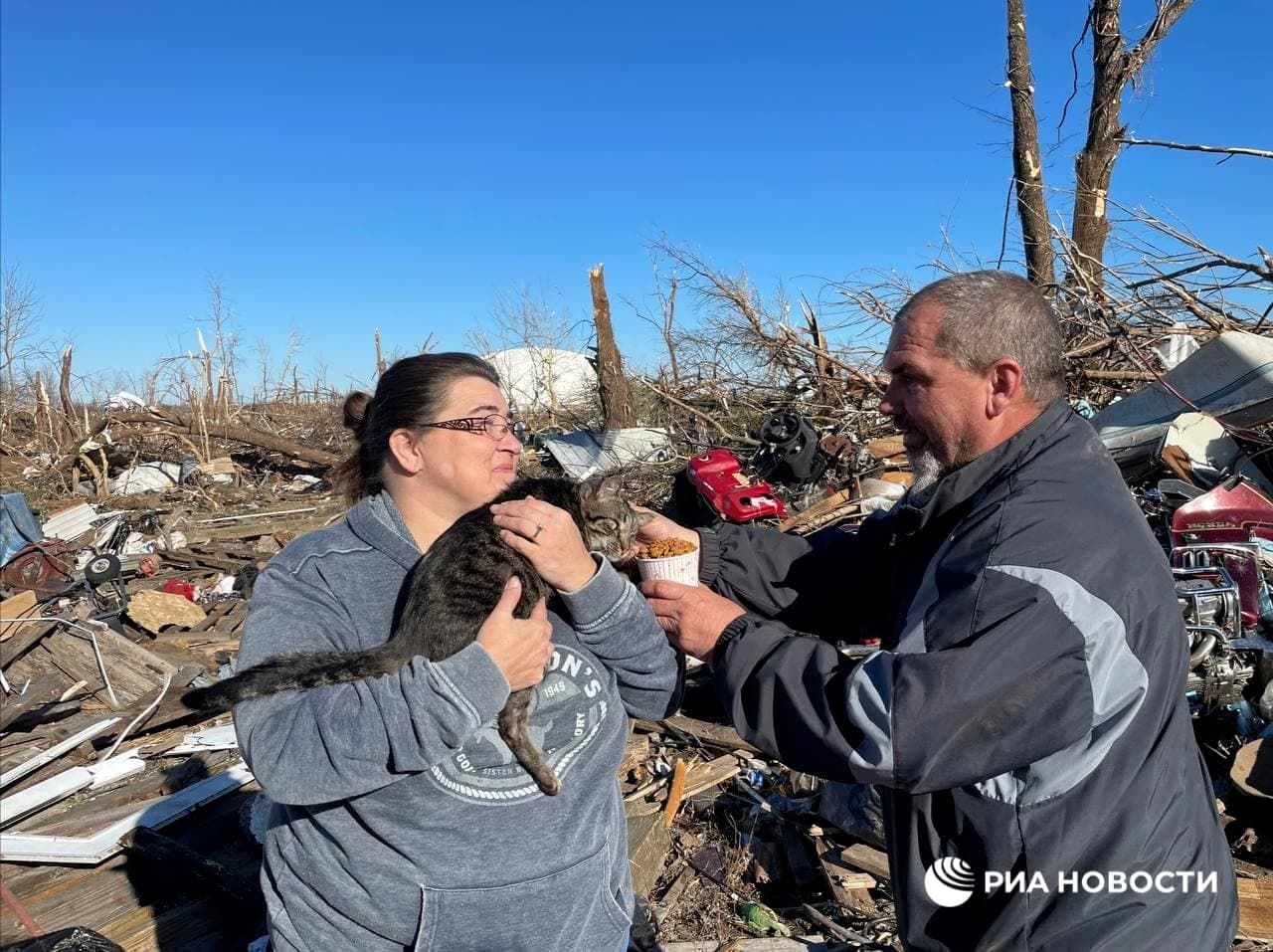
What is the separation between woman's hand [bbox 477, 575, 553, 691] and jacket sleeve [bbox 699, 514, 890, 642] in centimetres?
98

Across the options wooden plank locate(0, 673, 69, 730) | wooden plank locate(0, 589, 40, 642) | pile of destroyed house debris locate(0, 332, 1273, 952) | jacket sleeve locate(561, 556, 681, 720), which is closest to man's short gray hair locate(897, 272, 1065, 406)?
jacket sleeve locate(561, 556, 681, 720)

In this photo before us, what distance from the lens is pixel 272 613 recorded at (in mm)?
1910

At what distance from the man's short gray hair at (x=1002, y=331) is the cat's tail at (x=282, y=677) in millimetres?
1746

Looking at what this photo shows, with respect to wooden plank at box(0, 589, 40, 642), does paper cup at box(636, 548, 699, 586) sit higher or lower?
higher

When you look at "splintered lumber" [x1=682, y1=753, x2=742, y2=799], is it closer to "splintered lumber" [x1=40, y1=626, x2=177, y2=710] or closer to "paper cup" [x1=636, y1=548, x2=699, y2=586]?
"paper cup" [x1=636, y1=548, x2=699, y2=586]

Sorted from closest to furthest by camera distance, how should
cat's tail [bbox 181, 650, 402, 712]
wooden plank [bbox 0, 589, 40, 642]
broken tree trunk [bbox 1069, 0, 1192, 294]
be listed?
cat's tail [bbox 181, 650, 402, 712], wooden plank [bbox 0, 589, 40, 642], broken tree trunk [bbox 1069, 0, 1192, 294]

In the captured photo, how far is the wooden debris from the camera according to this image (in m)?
9.01

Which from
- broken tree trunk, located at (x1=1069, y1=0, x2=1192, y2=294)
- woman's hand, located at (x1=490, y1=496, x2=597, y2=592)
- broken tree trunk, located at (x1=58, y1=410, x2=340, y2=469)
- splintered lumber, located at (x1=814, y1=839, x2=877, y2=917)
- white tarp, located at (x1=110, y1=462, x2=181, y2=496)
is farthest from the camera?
broken tree trunk, located at (x1=58, y1=410, x2=340, y2=469)

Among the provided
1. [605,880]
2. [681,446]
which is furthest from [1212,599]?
[681,446]

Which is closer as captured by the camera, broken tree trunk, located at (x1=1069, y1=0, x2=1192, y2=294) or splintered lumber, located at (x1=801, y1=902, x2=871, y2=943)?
splintered lumber, located at (x1=801, y1=902, x2=871, y2=943)

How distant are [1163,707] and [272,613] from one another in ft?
6.70

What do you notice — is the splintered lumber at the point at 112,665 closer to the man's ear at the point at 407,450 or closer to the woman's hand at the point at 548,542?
the man's ear at the point at 407,450

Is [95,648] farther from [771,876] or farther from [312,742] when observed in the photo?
[312,742]

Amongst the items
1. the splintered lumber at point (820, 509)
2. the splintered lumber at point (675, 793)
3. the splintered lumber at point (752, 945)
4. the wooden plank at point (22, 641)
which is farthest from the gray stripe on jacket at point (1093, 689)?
the wooden plank at point (22, 641)
